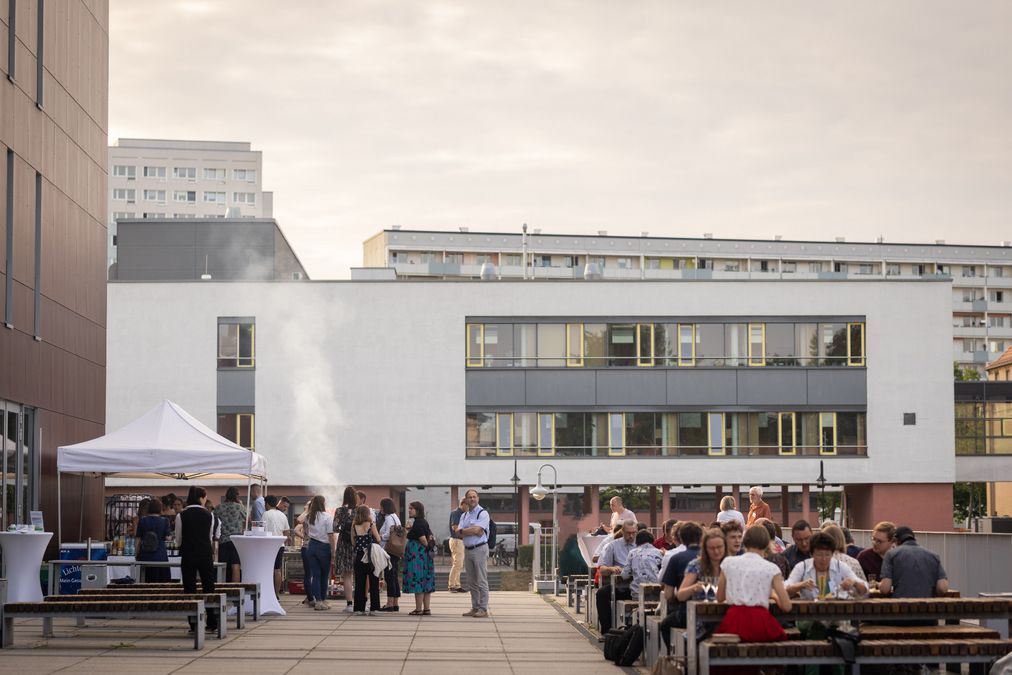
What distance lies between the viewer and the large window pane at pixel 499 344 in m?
55.3

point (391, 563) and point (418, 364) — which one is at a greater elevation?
point (418, 364)

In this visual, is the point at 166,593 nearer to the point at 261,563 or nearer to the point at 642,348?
the point at 261,563

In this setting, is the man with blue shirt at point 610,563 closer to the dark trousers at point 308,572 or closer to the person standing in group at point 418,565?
the person standing in group at point 418,565

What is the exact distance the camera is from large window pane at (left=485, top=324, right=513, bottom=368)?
55.3m

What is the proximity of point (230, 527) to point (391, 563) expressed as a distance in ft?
8.51

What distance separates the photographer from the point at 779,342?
183ft

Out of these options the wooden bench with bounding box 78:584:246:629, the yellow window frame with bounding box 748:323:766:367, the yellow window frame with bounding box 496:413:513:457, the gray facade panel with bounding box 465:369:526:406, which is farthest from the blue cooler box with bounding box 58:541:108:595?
the yellow window frame with bounding box 748:323:766:367

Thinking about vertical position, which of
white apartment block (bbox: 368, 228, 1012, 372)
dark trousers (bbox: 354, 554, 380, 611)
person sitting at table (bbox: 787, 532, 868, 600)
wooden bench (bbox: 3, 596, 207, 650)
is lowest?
dark trousers (bbox: 354, 554, 380, 611)

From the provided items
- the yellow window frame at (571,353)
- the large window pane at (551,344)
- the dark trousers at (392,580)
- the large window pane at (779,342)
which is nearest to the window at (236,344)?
the large window pane at (551,344)

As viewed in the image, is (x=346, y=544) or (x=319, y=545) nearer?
(x=346, y=544)

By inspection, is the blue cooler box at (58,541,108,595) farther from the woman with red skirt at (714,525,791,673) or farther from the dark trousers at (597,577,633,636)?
the woman with red skirt at (714,525,791,673)

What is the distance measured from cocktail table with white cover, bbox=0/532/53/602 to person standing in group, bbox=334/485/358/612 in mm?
4990

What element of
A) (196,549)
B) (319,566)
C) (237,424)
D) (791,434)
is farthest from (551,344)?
(196,549)

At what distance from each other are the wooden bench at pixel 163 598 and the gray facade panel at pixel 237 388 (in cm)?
3674
